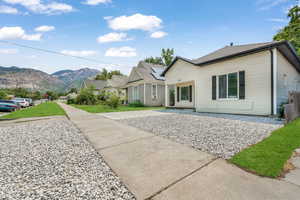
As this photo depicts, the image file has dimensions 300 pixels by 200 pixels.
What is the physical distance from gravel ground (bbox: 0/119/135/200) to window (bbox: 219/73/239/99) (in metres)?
8.62

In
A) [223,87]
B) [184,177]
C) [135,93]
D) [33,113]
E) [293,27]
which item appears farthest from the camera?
[135,93]

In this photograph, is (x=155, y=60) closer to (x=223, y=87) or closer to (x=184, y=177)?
(x=223, y=87)

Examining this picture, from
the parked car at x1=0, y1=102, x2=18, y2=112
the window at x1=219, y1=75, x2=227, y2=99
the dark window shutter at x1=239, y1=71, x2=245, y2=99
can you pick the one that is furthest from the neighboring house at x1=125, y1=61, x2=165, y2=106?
the parked car at x1=0, y1=102, x2=18, y2=112

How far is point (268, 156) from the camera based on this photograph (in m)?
2.71

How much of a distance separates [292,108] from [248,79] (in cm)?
241

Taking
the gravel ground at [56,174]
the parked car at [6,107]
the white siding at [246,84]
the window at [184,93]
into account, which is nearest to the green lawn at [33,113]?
the parked car at [6,107]

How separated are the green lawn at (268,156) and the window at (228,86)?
526 centimetres

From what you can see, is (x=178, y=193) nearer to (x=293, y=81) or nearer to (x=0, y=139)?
(x=0, y=139)

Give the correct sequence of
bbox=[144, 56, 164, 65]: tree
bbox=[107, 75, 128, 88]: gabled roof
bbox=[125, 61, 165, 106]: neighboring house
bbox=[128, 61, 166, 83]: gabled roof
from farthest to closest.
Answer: bbox=[144, 56, 164, 65]: tree, bbox=[107, 75, 128, 88]: gabled roof, bbox=[128, 61, 166, 83]: gabled roof, bbox=[125, 61, 165, 106]: neighboring house

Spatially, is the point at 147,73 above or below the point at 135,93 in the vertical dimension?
above

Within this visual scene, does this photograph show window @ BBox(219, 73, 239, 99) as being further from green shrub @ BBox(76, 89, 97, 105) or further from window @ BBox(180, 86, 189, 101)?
green shrub @ BBox(76, 89, 97, 105)

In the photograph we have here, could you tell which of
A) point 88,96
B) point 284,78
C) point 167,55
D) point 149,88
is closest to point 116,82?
point 88,96

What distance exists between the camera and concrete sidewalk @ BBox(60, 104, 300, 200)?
67.0 inches

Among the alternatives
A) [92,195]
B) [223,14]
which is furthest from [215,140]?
[223,14]
